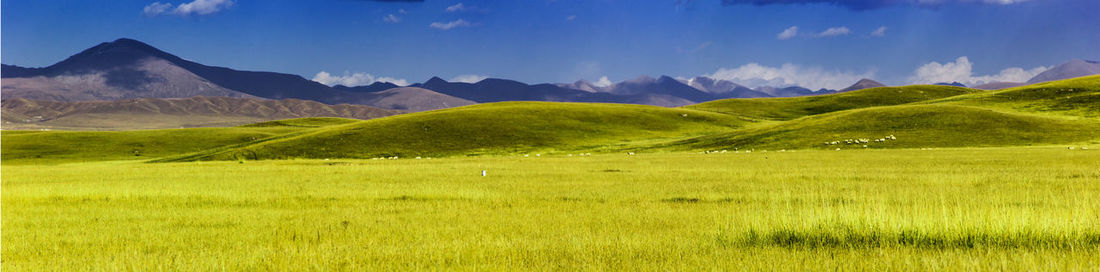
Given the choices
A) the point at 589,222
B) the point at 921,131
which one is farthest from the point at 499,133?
the point at 589,222

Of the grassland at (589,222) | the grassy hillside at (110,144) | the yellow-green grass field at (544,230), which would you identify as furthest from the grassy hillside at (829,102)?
the yellow-green grass field at (544,230)

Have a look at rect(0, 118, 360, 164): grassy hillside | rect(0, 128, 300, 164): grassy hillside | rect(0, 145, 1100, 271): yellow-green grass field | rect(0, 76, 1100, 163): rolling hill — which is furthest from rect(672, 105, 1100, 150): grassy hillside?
rect(0, 128, 300, 164): grassy hillside

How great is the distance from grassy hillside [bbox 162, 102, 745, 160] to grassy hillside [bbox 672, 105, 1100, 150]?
13.9 m

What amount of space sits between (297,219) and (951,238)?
43.0 ft

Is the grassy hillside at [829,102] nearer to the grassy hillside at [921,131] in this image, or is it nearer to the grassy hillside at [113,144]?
the grassy hillside at [921,131]

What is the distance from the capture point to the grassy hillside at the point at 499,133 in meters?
80.8

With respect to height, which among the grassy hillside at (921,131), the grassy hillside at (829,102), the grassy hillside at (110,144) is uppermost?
the grassy hillside at (829,102)

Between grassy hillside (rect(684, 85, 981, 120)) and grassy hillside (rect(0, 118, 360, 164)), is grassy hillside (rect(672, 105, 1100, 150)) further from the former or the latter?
grassy hillside (rect(0, 118, 360, 164))

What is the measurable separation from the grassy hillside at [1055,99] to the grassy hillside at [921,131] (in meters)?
19.2

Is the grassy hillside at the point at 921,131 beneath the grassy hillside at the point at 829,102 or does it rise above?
beneath

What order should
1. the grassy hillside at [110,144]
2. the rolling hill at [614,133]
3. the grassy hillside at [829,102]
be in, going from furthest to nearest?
the grassy hillside at [829,102]
the grassy hillside at [110,144]
the rolling hill at [614,133]

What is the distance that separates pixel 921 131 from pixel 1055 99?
50797 millimetres

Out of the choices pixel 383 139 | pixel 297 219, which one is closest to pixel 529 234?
pixel 297 219

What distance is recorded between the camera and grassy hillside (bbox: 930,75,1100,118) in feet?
292
